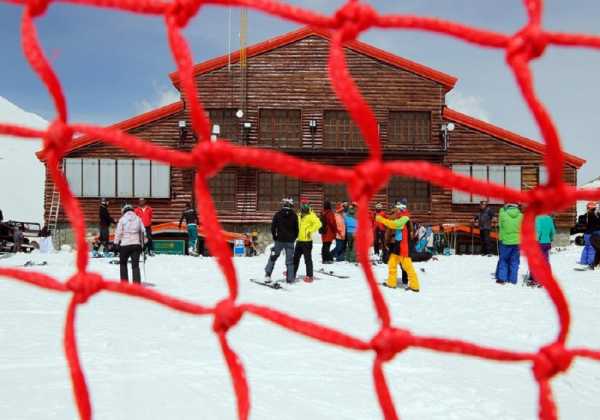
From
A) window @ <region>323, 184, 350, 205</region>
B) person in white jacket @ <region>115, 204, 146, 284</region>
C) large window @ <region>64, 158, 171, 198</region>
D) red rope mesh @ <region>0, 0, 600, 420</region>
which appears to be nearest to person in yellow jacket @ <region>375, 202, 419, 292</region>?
person in white jacket @ <region>115, 204, 146, 284</region>

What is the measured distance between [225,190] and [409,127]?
23.9ft

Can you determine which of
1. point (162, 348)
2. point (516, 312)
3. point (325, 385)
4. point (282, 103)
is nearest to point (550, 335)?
point (516, 312)

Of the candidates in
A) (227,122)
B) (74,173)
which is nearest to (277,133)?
(227,122)

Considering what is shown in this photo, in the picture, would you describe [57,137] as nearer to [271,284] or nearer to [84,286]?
[84,286]

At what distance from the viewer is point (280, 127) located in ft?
70.7

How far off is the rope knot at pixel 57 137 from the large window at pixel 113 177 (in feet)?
64.2

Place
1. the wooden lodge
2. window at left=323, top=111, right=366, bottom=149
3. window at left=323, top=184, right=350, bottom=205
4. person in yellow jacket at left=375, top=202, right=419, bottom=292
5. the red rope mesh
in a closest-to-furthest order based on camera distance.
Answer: the red rope mesh → person in yellow jacket at left=375, top=202, right=419, bottom=292 → window at left=323, top=184, right=350, bottom=205 → the wooden lodge → window at left=323, top=111, right=366, bottom=149

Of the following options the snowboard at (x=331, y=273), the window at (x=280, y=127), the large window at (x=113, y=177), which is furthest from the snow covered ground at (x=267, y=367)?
the window at (x=280, y=127)

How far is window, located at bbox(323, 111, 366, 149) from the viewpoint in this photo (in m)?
21.3

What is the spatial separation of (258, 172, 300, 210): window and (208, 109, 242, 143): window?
1.92 metres

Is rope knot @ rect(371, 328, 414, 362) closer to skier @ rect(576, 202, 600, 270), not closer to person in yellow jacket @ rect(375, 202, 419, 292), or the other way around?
person in yellow jacket @ rect(375, 202, 419, 292)

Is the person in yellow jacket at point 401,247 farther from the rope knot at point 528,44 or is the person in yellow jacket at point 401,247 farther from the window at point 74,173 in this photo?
the window at point 74,173

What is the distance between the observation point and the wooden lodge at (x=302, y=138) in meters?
21.1

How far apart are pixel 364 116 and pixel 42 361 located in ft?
9.16
